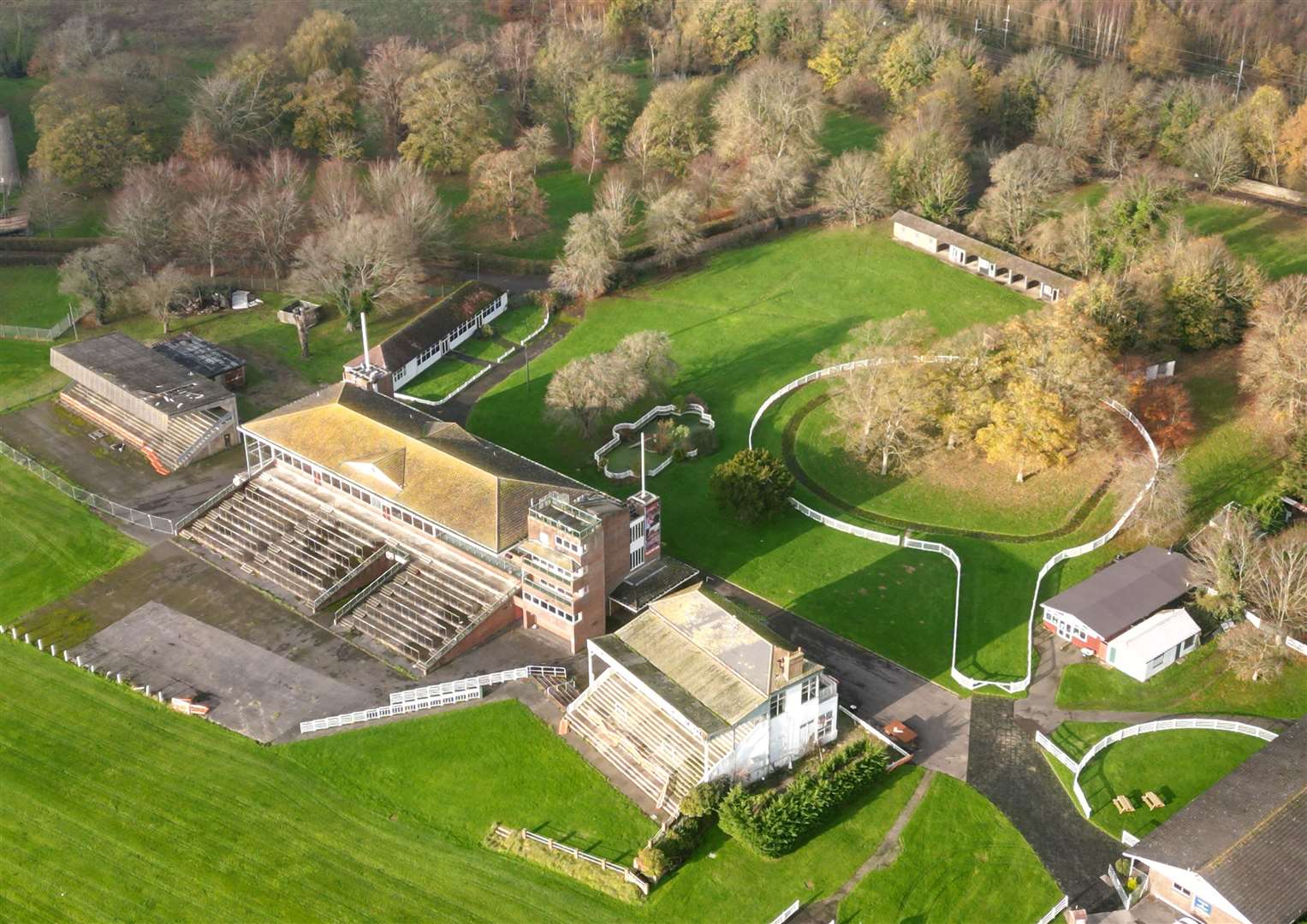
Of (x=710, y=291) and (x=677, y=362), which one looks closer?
(x=677, y=362)

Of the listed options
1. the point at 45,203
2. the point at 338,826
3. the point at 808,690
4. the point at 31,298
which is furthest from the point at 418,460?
the point at 45,203

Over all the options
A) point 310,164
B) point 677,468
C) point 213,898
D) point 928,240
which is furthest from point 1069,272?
point 213,898

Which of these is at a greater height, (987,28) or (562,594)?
(987,28)

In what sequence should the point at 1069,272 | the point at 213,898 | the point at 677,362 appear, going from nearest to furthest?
1. the point at 213,898
2. the point at 677,362
3. the point at 1069,272

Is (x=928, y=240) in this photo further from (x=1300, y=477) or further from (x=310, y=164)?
(x=310, y=164)

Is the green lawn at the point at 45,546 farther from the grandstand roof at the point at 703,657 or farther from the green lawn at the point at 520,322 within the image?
the green lawn at the point at 520,322

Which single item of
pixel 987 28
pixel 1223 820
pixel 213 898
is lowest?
pixel 213 898

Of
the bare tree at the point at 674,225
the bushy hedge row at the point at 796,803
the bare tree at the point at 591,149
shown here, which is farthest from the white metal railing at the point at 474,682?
the bare tree at the point at 591,149

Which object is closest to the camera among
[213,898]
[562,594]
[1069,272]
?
[213,898]
